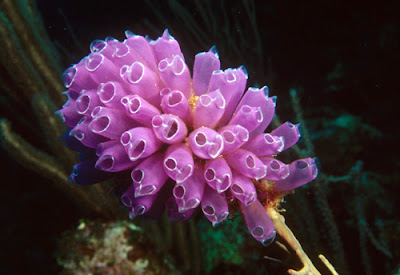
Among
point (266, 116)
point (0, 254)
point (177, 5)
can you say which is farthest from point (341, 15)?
point (0, 254)


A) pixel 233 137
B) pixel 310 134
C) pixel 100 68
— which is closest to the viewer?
pixel 233 137

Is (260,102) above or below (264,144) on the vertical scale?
above

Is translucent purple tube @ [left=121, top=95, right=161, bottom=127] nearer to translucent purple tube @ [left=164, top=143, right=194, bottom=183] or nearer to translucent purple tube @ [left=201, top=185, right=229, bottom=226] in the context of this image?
translucent purple tube @ [left=164, top=143, right=194, bottom=183]

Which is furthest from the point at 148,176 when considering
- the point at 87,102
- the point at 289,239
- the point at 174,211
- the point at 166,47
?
the point at 289,239

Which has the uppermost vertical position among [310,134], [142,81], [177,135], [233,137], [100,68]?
[100,68]

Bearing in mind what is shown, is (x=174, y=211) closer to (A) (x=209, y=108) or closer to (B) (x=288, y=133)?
(A) (x=209, y=108)

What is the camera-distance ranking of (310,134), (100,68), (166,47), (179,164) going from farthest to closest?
(310,134), (166,47), (100,68), (179,164)

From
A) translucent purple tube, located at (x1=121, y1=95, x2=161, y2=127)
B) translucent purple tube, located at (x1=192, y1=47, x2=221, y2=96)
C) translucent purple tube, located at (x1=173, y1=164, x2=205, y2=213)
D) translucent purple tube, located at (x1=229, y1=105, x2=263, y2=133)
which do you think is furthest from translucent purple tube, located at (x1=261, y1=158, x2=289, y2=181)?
translucent purple tube, located at (x1=121, y1=95, x2=161, y2=127)
